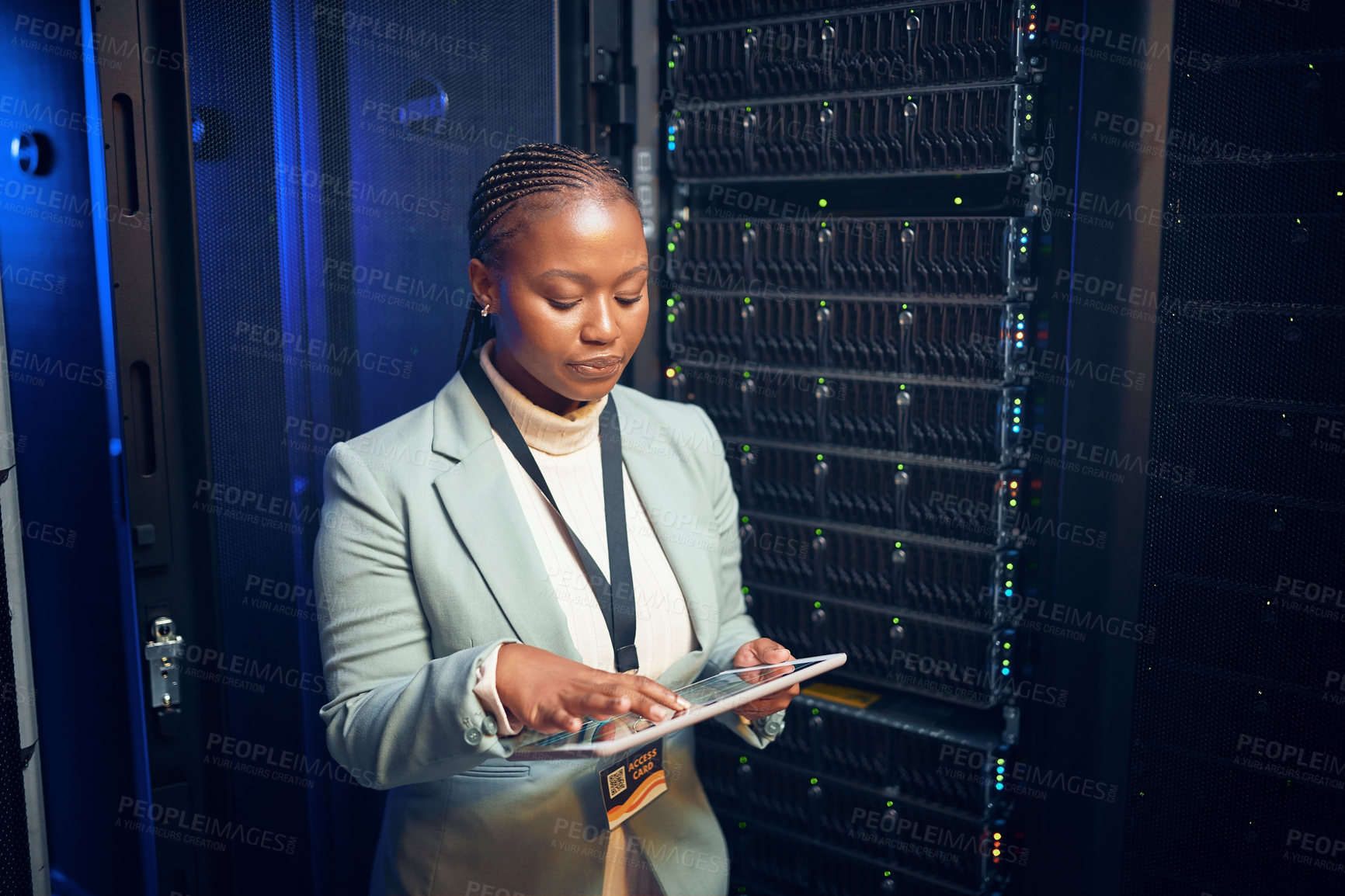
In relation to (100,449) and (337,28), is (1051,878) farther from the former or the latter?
(337,28)

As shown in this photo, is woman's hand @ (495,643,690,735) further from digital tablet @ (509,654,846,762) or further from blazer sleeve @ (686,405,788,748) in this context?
blazer sleeve @ (686,405,788,748)

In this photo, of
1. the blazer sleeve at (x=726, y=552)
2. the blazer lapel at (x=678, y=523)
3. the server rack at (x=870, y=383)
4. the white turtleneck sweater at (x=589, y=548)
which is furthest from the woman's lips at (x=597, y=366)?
the server rack at (x=870, y=383)

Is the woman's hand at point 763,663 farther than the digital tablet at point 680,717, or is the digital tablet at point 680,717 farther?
the woman's hand at point 763,663

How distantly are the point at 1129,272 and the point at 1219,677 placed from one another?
75cm

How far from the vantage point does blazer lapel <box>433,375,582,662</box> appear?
60.6 inches

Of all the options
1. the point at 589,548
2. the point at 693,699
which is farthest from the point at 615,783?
the point at 589,548

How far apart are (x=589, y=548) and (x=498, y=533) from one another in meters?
0.16

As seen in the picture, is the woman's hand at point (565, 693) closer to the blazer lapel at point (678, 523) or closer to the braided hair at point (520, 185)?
the blazer lapel at point (678, 523)

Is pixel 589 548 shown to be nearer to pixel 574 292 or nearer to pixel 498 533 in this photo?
pixel 498 533

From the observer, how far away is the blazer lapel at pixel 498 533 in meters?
1.54

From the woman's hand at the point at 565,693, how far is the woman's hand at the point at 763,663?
0.34 metres

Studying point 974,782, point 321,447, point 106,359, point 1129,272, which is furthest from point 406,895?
point 1129,272

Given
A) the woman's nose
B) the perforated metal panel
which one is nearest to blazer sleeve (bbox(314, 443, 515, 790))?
the woman's nose

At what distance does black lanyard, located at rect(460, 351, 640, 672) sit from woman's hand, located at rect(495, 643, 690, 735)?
0.27 m
